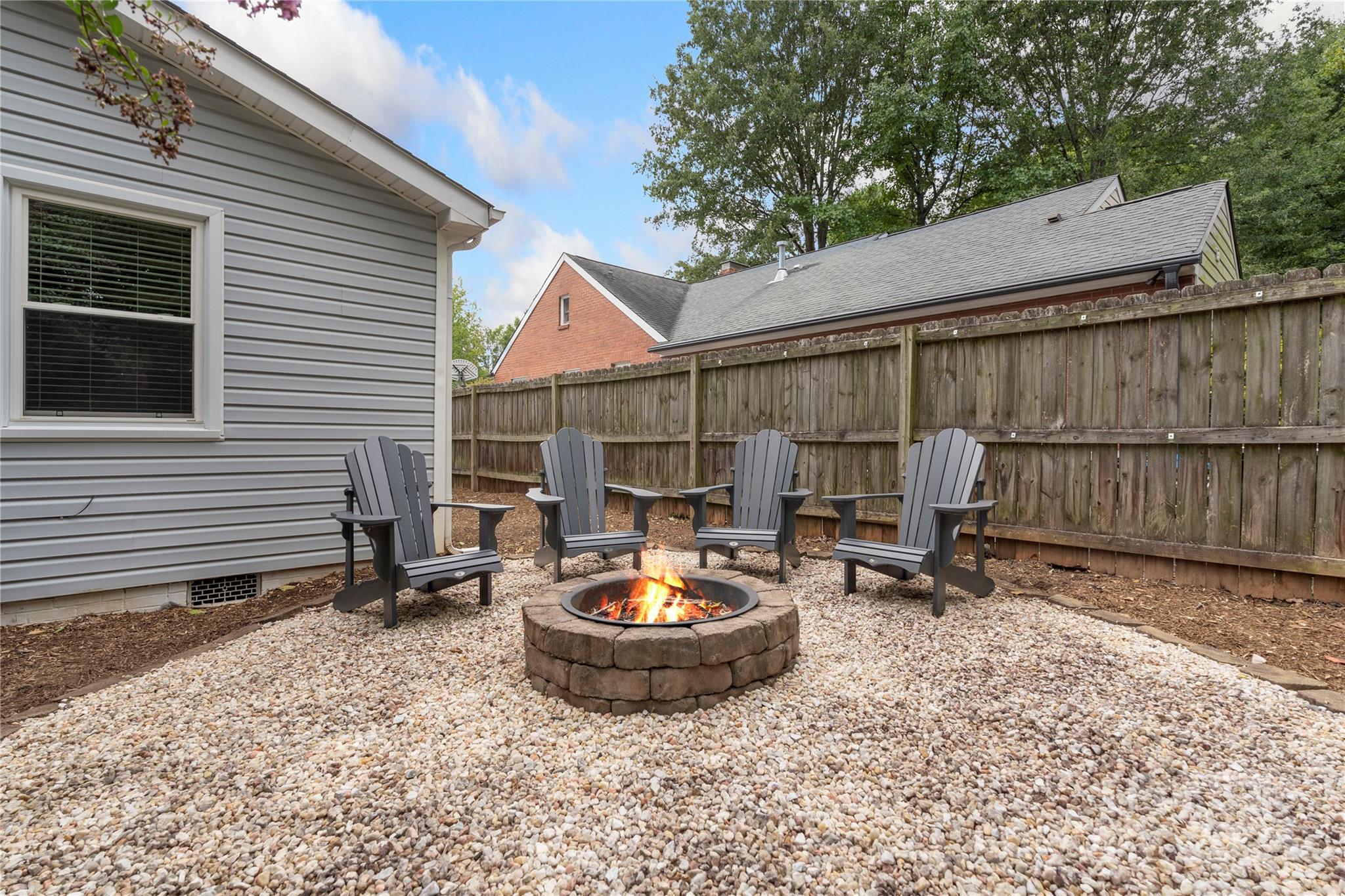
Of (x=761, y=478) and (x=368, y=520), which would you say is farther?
(x=761, y=478)

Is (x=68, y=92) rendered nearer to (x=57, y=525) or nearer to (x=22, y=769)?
(x=57, y=525)

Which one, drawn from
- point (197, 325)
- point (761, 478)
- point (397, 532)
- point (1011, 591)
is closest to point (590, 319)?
point (761, 478)

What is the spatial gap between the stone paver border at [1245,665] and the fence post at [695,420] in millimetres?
3537

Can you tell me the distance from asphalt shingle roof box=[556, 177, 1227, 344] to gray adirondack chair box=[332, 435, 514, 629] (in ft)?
22.6

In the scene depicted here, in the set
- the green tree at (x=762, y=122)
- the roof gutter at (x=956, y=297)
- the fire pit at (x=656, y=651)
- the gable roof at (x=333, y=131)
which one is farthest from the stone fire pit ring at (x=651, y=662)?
the green tree at (x=762, y=122)

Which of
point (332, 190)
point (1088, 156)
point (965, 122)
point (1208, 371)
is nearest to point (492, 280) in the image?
point (965, 122)

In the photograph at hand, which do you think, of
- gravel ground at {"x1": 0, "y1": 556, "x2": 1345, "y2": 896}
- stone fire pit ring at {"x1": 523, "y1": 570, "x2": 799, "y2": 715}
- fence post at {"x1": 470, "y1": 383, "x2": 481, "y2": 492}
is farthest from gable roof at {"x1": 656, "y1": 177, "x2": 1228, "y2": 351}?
stone fire pit ring at {"x1": 523, "y1": 570, "x2": 799, "y2": 715}

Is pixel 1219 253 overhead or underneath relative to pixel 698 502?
overhead

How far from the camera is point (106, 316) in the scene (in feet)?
11.6

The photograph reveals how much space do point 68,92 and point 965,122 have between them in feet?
64.3

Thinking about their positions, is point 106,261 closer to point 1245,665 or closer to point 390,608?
point 390,608

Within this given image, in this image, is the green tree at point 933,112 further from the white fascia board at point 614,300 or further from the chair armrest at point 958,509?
the chair armrest at point 958,509

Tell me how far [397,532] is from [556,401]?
4976 mm

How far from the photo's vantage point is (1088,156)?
639 inches
